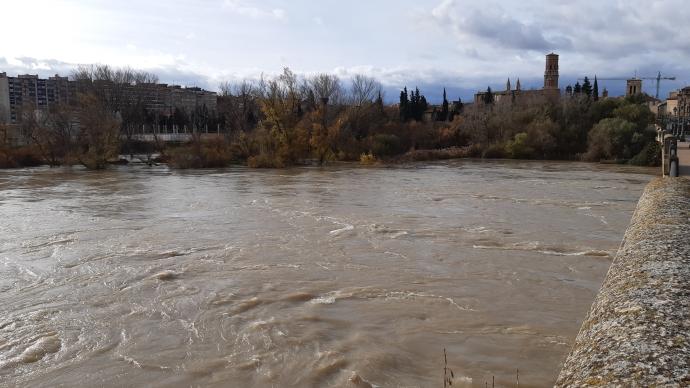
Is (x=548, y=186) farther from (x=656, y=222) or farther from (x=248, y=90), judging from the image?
(x=248, y=90)

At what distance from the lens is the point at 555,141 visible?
151ft

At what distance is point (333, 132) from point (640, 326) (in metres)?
39.3

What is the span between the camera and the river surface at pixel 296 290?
617 centimetres

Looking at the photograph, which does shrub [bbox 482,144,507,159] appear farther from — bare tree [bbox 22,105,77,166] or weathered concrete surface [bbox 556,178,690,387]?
weathered concrete surface [bbox 556,178,690,387]

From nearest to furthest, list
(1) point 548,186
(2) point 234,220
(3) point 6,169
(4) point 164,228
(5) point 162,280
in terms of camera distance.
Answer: (5) point 162,280, (4) point 164,228, (2) point 234,220, (1) point 548,186, (3) point 6,169

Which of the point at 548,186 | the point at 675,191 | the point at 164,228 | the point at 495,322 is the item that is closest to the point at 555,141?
the point at 548,186

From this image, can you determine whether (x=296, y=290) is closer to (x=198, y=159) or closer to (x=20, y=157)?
(x=198, y=159)

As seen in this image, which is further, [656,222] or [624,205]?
[624,205]

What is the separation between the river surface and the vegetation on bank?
2089cm

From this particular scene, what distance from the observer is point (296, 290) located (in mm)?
8938

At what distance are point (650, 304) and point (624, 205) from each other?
52.4ft

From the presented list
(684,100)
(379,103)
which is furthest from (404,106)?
(684,100)

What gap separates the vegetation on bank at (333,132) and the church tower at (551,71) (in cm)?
5617

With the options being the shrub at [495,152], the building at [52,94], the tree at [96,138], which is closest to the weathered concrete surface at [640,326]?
the tree at [96,138]
